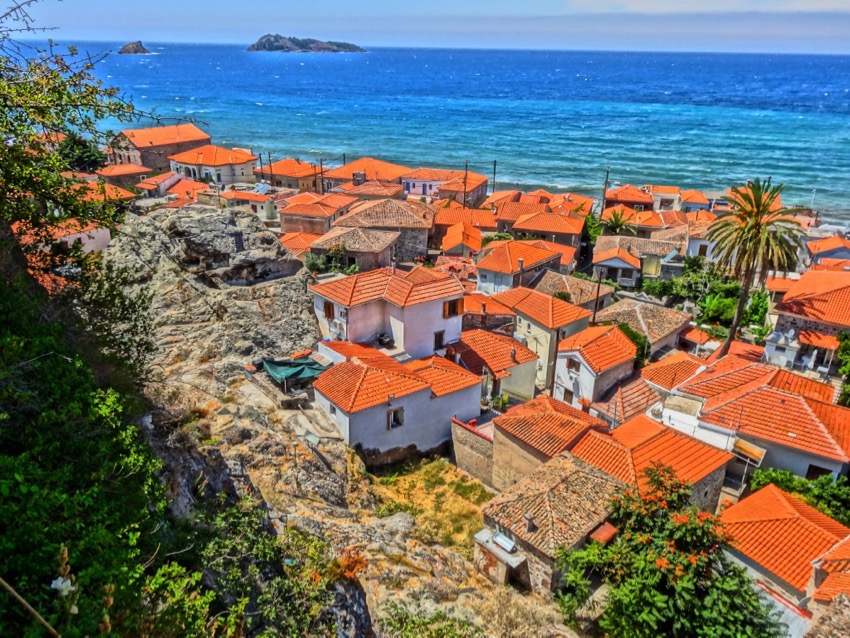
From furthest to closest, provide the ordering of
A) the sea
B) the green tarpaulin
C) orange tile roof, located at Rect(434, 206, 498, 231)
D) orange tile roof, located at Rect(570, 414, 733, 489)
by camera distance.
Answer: the sea
orange tile roof, located at Rect(434, 206, 498, 231)
the green tarpaulin
orange tile roof, located at Rect(570, 414, 733, 489)

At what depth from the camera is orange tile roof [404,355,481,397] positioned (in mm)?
24484

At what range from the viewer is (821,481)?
2189 cm

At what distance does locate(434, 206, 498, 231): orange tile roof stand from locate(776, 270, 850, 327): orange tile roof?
29.1 m

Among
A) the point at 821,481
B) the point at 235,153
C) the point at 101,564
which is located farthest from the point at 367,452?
the point at 235,153

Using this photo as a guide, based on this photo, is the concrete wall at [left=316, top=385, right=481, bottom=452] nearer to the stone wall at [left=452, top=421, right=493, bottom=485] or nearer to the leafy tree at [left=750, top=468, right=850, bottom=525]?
the stone wall at [left=452, top=421, right=493, bottom=485]

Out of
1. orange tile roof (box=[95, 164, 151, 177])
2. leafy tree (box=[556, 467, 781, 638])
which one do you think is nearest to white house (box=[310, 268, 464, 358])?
leafy tree (box=[556, 467, 781, 638])

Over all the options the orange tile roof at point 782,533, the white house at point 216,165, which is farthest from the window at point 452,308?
the white house at point 216,165

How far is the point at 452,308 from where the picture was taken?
28.8m

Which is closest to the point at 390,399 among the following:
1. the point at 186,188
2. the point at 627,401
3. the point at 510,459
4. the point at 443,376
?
the point at 443,376

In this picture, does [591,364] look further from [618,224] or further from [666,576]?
[618,224]

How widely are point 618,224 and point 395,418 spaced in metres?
44.1

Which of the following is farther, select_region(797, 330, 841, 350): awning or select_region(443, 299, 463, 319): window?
select_region(797, 330, 841, 350): awning

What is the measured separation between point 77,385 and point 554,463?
14934 millimetres

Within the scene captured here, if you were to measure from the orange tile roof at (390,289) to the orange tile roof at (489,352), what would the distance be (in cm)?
310
